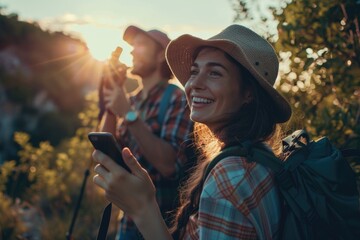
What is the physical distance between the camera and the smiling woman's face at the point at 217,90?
1903mm

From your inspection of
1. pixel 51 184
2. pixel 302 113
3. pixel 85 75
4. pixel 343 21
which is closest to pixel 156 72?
pixel 302 113

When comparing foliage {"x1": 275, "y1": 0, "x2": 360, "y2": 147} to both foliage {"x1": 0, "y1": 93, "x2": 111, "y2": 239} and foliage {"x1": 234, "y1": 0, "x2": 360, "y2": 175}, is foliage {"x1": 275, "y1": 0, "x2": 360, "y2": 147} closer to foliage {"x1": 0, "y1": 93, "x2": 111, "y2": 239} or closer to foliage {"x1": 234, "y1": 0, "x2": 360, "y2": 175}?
foliage {"x1": 234, "y1": 0, "x2": 360, "y2": 175}

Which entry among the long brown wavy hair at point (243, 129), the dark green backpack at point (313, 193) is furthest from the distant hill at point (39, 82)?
the dark green backpack at point (313, 193)

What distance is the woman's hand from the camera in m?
1.54

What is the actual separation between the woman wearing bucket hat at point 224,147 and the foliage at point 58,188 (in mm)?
4144

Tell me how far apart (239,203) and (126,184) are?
0.40 m

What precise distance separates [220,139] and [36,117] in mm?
14428

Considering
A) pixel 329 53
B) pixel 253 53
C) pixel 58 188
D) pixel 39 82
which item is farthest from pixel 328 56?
pixel 39 82

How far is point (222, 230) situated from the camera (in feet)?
4.62

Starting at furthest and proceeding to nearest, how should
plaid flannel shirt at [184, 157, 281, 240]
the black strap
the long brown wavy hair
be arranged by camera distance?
1. the long brown wavy hair
2. the black strap
3. plaid flannel shirt at [184, 157, 281, 240]

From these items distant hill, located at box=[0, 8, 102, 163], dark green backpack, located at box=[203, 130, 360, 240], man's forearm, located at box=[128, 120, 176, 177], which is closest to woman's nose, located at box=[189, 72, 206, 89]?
dark green backpack, located at box=[203, 130, 360, 240]

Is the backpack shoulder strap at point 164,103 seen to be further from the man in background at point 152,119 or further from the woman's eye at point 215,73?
the woman's eye at point 215,73

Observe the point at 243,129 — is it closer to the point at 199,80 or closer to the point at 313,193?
the point at 199,80

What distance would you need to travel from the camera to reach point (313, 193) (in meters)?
1.46
